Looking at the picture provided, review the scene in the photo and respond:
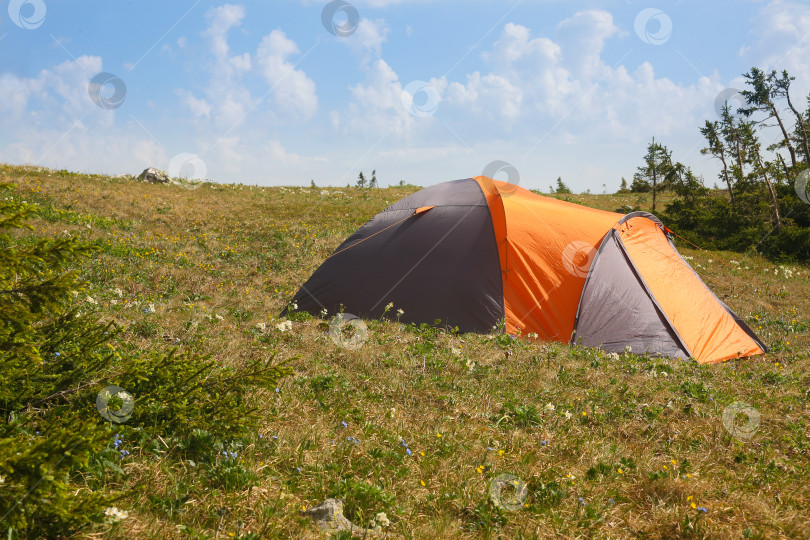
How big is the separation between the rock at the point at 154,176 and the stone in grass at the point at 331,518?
24142 mm

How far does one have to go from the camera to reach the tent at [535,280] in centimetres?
805

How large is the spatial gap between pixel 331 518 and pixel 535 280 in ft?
19.9

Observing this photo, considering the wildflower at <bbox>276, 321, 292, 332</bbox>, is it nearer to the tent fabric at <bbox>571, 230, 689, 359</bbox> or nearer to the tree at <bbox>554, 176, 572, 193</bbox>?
the tent fabric at <bbox>571, 230, 689, 359</bbox>

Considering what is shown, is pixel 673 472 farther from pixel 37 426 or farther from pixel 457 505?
pixel 37 426

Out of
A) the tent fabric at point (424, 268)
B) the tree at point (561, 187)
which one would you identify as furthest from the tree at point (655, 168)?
the tent fabric at point (424, 268)

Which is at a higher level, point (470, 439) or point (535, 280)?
point (535, 280)

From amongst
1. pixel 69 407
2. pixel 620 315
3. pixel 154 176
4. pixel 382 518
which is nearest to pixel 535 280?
pixel 620 315

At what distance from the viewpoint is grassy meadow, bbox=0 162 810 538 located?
3.31 metres

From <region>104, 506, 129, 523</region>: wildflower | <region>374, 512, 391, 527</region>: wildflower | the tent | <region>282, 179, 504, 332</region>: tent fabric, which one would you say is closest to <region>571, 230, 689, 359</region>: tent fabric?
the tent

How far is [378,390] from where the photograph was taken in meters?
5.48

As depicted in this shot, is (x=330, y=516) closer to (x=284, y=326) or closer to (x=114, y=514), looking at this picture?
(x=114, y=514)

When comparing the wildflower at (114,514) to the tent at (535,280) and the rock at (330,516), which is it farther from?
the tent at (535,280)

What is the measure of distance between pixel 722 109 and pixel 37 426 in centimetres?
3811

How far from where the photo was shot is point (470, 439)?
14.8 feet
